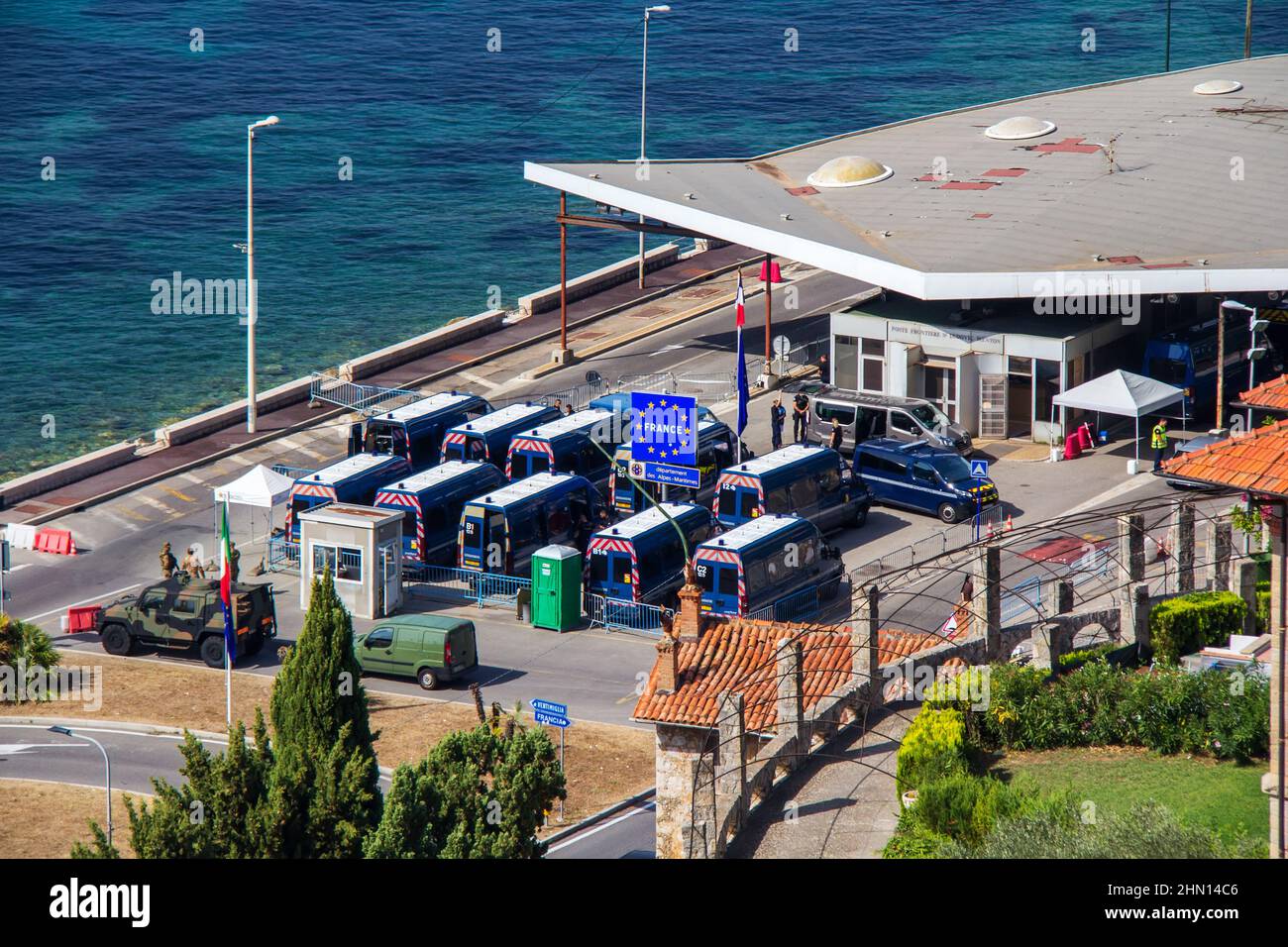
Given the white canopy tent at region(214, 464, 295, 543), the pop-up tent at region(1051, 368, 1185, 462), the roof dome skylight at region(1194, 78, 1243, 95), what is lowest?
the white canopy tent at region(214, 464, 295, 543)

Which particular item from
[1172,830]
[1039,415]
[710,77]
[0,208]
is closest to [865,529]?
[1039,415]

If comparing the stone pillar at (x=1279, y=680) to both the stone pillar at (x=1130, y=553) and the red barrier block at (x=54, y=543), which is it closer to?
the stone pillar at (x=1130, y=553)

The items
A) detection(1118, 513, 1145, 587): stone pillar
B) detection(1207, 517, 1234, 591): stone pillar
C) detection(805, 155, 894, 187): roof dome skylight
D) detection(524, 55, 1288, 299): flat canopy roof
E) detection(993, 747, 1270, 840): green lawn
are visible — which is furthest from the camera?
detection(805, 155, 894, 187): roof dome skylight

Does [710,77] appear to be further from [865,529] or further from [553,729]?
Result: [553,729]

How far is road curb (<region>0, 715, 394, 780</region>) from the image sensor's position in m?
37.8

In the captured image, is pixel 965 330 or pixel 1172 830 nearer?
pixel 1172 830

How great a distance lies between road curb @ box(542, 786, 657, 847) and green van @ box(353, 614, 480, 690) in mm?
7444

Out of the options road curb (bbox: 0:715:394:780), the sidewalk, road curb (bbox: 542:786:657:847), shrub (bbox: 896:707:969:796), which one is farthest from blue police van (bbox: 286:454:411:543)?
shrub (bbox: 896:707:969:796)

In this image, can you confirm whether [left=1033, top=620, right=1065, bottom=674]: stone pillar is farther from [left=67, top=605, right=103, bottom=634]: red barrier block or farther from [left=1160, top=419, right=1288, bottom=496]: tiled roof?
[left=67, top=605, right=103, bottom=634]: red barrier block

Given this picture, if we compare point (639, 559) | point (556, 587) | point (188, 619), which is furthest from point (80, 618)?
point (639, 559)

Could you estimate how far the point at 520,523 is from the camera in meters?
45.5

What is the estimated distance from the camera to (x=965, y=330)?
55562mm

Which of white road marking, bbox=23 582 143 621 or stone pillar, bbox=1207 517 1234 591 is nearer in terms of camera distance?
stone pillar, bbox=1207 517 1234 591
